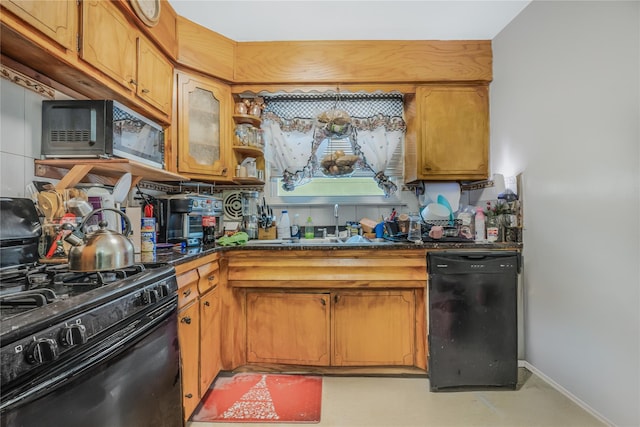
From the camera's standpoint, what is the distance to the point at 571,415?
1630 mm

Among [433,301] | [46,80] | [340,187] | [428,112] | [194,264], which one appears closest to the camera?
[46,80]

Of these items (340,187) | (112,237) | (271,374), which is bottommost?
(271,374)

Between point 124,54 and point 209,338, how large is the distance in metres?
1.65

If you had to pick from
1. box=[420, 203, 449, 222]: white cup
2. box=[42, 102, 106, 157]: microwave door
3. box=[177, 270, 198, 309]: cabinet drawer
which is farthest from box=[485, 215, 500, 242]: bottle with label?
box=[42, 102, 106, 157]: microwave door

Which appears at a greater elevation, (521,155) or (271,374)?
(521,155)

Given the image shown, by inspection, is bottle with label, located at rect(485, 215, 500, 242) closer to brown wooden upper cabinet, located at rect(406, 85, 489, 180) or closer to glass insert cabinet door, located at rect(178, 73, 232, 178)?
brown wooden upper cabinet, located at rect(406, 85, 489, 180)

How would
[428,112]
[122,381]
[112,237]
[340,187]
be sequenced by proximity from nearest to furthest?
[122,381], [112,237], [428,112], [340,187]

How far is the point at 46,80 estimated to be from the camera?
1.44 meters

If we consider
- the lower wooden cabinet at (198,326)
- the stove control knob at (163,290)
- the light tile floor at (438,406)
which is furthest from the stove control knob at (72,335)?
the light tile floor at (438,406)

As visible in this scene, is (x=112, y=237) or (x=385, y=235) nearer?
(x=112, y=237)

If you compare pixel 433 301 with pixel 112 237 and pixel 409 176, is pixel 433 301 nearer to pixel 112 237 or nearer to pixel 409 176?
pixel 409 176

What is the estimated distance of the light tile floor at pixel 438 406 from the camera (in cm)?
162

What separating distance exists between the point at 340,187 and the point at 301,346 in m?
1.47

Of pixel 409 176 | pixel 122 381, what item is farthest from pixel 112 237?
pixel 409 176
